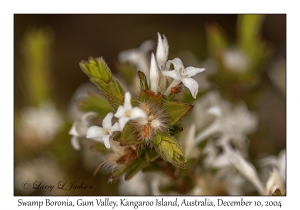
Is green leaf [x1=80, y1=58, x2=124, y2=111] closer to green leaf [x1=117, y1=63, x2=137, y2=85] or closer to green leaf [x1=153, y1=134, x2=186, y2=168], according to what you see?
green leaf [x1=153, y1=134, x2=186, y2=168]

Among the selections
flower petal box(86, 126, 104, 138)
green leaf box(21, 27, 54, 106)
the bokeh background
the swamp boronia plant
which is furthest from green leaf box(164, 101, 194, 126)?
green leaf box(21, 27, 54, 106)

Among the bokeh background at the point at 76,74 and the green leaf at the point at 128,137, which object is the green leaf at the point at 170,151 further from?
the bokeh background at the point at 76,74

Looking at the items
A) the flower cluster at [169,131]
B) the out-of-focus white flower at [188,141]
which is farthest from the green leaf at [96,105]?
the out-of-focus white flower at [188,141]

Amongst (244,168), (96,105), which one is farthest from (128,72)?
(244,168)

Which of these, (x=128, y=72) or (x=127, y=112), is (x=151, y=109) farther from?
(x=128, y=72)

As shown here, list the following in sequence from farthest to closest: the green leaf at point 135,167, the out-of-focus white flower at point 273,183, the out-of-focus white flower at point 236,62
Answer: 1. the out-of-focus white flower at point 236,62
2. the out-of-focus white flower at point 273,183
3. the green leaf at point 135,167

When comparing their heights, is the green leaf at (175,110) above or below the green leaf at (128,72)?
below

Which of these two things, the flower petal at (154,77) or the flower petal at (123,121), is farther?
the flower petal at (154,77)
